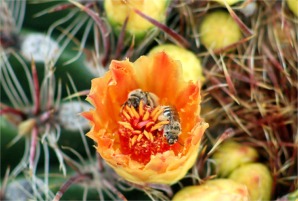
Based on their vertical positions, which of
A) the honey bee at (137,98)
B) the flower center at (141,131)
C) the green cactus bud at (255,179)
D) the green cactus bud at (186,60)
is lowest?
the green cactus bud at (255,179)

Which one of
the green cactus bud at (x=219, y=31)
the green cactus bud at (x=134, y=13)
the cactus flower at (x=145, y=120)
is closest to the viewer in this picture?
the cactus flower at (x=145, y=120)

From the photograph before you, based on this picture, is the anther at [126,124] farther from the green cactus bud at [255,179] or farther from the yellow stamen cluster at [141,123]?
the green cactus bud at [255,179]

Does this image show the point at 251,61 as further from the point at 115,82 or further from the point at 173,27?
the point at 115,82

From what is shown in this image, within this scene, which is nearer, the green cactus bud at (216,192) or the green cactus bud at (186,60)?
the green cactus bud at (216,192)

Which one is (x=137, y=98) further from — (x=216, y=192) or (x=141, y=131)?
(x=216, y=192)

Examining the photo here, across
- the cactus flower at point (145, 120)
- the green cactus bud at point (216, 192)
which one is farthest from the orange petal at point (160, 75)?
the green cactus bud at point (216, 192)

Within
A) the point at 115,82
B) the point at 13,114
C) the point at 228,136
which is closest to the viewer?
the point at 115,82

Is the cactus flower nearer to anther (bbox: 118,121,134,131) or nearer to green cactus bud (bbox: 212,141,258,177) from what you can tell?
anther (bbox: 118,121,134,131)

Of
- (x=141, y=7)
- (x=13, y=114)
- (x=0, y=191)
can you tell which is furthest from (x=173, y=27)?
(x=0, y=191)
